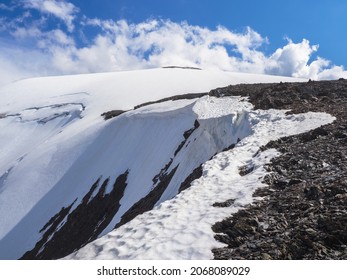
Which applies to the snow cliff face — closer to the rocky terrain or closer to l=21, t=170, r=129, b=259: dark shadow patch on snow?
l=21, t=170, r=129, b=259: dark shadow patch on snow

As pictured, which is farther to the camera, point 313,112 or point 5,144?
point 5,144

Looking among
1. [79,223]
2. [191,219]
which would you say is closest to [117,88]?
[79,223]

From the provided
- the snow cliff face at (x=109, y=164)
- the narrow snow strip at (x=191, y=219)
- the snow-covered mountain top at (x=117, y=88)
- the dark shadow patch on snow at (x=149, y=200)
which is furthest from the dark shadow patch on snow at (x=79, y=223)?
the snow-covered mountain top at (x=117, y=88)

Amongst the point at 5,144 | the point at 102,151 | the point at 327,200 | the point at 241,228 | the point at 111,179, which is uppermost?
the point at 5,144

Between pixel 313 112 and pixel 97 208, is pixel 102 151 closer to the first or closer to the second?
pixel 97 208

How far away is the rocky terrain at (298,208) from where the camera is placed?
7969mm

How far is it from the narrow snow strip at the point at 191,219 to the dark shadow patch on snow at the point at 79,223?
15.8m

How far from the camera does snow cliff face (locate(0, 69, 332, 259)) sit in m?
22.8

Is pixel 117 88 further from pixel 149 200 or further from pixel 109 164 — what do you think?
pixel 149 200

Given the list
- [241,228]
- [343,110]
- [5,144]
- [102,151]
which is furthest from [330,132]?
[5,144]

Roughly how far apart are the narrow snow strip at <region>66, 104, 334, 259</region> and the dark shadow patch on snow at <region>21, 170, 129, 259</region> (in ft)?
52.0
